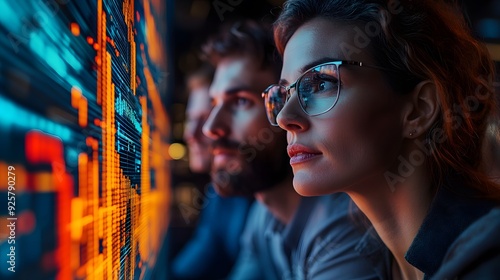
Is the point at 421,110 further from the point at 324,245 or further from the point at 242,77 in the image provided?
the point at 242,77

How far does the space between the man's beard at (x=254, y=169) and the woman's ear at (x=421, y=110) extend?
77 centimetres

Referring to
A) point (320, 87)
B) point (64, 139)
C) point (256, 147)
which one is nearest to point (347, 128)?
point (320, 87)

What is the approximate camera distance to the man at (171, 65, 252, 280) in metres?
2.54

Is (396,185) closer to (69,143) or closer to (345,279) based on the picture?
(345,279)

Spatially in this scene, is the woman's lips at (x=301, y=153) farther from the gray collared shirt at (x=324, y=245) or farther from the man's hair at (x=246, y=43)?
the man's hair at (x=246, y=43)

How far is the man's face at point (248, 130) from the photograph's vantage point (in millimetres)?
1659

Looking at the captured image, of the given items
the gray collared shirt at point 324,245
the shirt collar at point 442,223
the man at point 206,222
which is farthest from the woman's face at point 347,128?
the man at point 206,222

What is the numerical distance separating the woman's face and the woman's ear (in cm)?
1

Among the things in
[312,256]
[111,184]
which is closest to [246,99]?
[312,256]

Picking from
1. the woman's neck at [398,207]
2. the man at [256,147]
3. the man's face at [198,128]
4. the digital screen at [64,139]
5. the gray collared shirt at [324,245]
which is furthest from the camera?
the man's face at [198,128]

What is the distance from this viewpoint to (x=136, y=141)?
842 millimetres

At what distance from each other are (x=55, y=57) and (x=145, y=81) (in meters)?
0.59

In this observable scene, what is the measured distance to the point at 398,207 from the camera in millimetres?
926

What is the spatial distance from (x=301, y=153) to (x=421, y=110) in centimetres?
23
